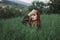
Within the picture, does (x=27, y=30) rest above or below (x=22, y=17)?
below

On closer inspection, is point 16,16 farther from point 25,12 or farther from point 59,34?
point 59,34

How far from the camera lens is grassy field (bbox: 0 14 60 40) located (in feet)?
6.55

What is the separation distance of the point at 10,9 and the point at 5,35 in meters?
0.23

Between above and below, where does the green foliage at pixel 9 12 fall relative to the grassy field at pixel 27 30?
above

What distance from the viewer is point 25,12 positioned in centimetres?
206

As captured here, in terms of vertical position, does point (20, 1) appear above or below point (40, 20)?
above

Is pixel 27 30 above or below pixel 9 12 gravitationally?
below

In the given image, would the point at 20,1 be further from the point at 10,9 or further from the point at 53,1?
the point at 53,1

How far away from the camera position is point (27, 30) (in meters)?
2.02

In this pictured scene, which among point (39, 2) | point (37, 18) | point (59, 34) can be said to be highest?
point (39, 2)

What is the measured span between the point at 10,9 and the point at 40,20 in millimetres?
274

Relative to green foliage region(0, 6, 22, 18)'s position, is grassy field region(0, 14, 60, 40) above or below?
below

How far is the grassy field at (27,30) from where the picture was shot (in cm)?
200

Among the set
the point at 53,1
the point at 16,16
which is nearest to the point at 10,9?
the point at 16,16
